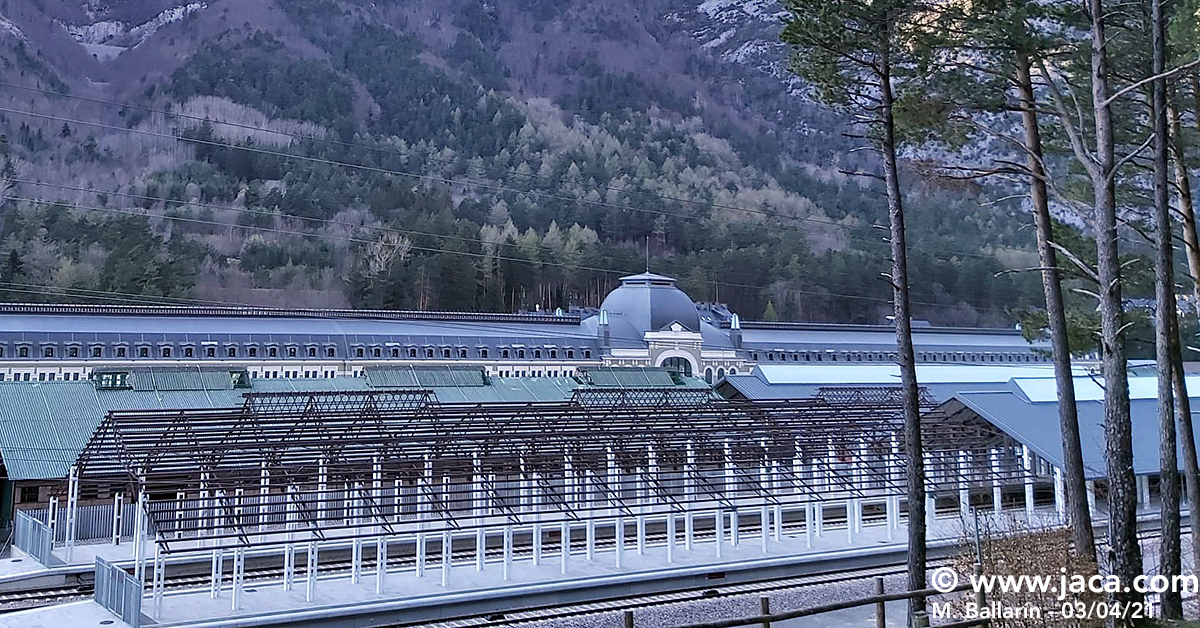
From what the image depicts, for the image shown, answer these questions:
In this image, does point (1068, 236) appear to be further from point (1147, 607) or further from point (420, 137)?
point (420, 137)

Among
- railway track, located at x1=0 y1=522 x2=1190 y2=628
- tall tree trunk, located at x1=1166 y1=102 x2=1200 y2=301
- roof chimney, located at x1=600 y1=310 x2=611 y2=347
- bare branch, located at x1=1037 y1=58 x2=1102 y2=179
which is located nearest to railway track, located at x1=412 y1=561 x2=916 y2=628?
railway track, located at x1=0 y1=522 x2=1190 y2=628

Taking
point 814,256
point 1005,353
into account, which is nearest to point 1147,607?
point 1005,353

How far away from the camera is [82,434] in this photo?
27.4m

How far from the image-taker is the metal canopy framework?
20078 mm

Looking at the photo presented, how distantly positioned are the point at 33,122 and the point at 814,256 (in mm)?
90710

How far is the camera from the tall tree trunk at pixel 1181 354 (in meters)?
14.9

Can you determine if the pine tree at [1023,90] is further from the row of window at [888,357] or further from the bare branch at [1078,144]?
the row of window at [888,357]

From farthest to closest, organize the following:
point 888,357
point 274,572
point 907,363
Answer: point 888,357, point 274,572, point 907,363

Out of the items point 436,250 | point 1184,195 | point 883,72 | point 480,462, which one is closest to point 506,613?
point 480,462

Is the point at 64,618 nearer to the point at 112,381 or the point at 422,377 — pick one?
the point at 112,381

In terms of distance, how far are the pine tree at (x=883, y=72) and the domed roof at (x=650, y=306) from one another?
39660 millimetres

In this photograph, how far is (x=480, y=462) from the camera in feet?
73.8

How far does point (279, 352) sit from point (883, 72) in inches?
1474

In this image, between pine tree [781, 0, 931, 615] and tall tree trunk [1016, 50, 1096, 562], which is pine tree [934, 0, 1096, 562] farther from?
pine tree [781, 0, 931, 615]
